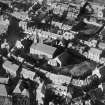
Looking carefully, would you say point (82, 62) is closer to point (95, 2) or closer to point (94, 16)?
point (94, 16)

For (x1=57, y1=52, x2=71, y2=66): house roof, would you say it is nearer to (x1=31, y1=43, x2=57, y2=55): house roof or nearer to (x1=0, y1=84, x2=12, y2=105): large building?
(x1=31, y1=43, x2=57, y2=55): house roof

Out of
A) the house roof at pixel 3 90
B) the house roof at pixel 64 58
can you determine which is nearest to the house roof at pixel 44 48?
the house roof at pixel 64 58

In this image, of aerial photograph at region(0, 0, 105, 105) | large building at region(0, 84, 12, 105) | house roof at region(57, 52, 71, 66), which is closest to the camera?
large building at region(0, 84, 12, 105)

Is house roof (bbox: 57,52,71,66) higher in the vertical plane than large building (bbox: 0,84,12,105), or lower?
higher

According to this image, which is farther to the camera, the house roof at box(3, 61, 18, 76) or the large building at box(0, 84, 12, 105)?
the house roof at box(3, 61, 18, 76)

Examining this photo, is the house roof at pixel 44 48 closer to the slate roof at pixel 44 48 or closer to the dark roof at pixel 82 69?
the slate roof at pixel 44 48

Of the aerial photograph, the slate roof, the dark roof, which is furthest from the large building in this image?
the slate roof

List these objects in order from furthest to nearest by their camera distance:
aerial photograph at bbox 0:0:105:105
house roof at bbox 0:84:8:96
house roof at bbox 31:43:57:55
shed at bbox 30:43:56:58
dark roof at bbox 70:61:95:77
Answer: house roof at bbox 31:43:57:55 → shed at bbox 30:43:56:58 → dark roof at bbox 70:61:95:77 → aerial photograph at bbox 0:0:105:105 → house roof at bbox 0:84:8:96

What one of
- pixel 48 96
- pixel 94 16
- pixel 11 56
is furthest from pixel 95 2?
pixel 48 96

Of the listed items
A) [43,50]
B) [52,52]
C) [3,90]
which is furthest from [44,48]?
[3,90]
